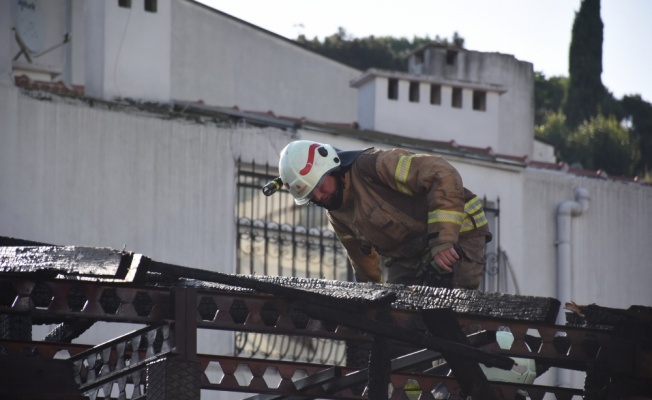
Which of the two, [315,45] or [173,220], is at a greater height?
[315,45]

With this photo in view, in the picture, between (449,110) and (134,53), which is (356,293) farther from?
(449,110)

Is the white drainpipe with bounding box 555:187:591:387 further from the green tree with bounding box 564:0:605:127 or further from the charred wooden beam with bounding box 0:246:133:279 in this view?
the green tree with bounding box 564:0:605:127

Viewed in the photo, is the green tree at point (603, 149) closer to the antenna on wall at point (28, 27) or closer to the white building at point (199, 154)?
the white building at point (199, 154)

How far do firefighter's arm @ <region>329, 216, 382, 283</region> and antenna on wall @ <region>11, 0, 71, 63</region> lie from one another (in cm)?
948

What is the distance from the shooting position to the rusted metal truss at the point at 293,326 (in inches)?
280

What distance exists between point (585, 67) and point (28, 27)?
3455cm

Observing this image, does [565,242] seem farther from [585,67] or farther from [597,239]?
[585,67]

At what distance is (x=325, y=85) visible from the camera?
91.7 feet

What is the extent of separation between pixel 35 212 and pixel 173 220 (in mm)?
1613

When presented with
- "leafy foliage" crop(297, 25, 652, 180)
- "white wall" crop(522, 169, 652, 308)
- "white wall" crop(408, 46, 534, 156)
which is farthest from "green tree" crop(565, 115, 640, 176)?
"white wall" crop(522, 169, 652, 308)

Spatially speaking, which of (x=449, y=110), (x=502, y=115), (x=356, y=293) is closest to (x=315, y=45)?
(x=502, y=115)

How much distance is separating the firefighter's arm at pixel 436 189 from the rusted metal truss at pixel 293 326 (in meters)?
1.14

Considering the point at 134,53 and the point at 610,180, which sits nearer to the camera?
the point at 134,53

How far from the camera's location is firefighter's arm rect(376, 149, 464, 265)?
31.1 ft
